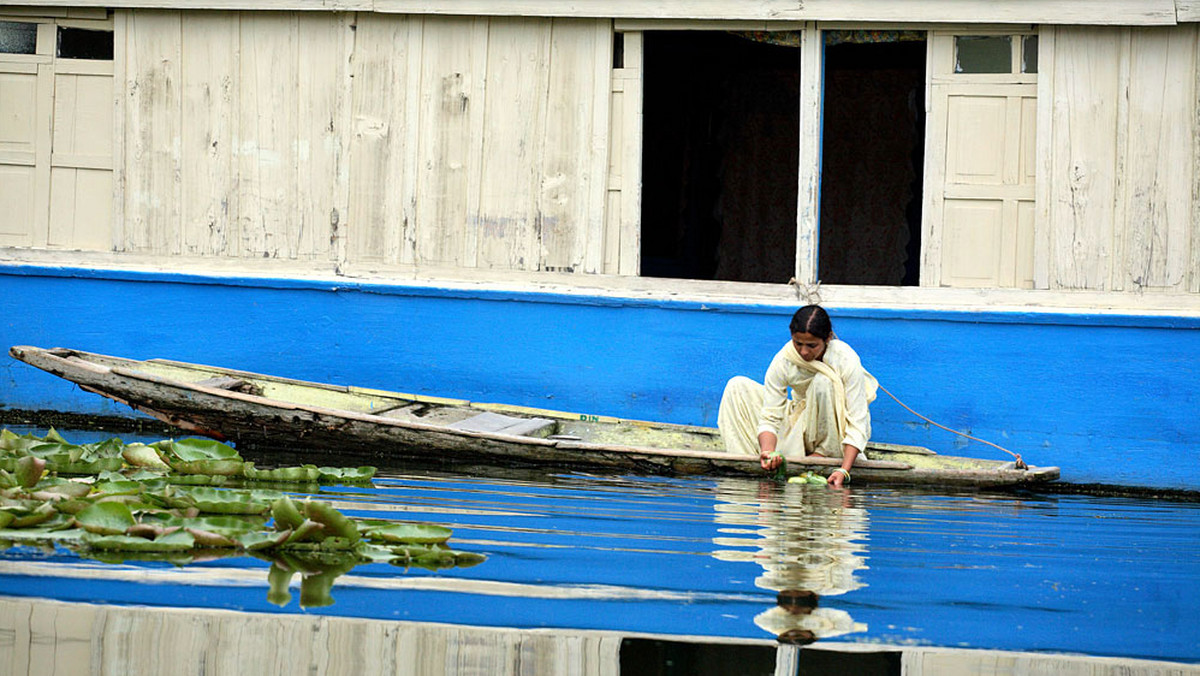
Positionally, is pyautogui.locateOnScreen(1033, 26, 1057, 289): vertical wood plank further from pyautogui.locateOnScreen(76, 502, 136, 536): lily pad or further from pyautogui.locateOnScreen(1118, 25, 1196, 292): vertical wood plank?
pyautogui.locateOnScreen(76, 502, 136, 536): lily pad

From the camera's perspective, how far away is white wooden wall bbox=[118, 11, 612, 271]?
27.8 ft

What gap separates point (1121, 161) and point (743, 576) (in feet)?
16.4

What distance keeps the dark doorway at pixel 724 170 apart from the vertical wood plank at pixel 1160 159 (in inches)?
173

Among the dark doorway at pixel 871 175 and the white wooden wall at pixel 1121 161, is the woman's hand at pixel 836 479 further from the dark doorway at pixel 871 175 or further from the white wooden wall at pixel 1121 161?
the dark doorway at pixel 871 175

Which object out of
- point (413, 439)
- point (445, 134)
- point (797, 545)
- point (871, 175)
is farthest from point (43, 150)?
point (871, 175)

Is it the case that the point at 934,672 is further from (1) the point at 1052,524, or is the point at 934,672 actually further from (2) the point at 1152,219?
(2) the point at 1152,219

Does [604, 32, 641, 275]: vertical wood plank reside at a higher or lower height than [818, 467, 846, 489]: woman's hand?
higher

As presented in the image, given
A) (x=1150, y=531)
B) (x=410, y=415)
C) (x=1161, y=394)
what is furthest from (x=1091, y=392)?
(x=410, y=415)

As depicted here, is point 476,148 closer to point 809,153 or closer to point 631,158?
point 631,158

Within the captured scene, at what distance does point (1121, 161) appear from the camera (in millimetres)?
7906

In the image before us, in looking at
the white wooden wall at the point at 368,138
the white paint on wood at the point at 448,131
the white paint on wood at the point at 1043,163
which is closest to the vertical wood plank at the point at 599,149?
the white wooden wall at the point at 368,138

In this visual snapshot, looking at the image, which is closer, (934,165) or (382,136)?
(934,165)

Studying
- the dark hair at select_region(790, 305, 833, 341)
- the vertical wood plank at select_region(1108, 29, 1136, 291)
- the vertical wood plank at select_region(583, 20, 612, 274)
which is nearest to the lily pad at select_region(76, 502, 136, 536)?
the dark hair at select_region(790, 305, 833, 341)

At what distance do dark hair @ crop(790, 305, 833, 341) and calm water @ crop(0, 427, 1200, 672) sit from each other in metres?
1.09
